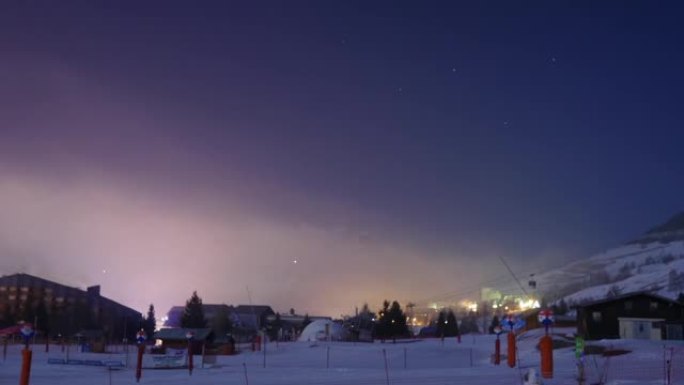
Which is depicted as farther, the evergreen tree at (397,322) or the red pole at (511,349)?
the evergreen tree at (397,322)

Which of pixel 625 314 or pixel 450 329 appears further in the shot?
pixel 450 329

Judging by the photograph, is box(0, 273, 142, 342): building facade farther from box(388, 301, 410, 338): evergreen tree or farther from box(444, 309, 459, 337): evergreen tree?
box(444, 309, 459, 337): evergreen tree

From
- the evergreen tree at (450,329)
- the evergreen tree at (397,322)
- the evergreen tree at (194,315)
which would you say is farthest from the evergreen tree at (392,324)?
the evergreen tree at (194,315)

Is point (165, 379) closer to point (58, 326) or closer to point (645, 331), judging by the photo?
point (645, 331)

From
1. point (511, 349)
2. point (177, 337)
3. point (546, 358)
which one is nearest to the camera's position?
point (546, 358)

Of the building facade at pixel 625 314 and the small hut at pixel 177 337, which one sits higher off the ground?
the building facade at pixel 625 314

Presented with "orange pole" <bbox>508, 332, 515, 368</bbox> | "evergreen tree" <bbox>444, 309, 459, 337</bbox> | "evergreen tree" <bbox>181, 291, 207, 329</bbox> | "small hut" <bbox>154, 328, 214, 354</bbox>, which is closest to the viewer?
"orange pole" <bbox>508, 332, 515, 368</bbox>

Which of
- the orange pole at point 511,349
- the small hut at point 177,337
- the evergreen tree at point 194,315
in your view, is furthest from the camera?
the evergreen tree at point 194,315

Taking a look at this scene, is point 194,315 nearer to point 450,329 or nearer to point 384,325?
point 384,325

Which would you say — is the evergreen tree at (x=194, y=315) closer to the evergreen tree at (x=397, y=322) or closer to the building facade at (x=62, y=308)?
the building facade at (x=62, y=308)

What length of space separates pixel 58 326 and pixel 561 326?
80.1m

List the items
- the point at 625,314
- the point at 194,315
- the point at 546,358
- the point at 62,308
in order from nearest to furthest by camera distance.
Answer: the point at 546,358 < the point at 625,314 < the point at 194,315 < the point at 62,308

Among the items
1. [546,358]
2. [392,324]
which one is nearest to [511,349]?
[546,358]

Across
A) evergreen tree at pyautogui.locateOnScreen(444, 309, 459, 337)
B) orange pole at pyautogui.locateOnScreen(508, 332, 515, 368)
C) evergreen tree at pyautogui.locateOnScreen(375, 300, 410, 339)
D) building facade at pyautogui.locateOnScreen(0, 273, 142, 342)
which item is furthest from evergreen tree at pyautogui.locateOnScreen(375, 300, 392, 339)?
orange pole at pyautogui.locateOnScreen(508, 332, 515, 368)
